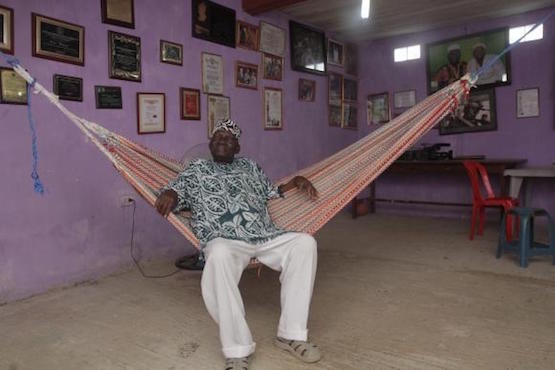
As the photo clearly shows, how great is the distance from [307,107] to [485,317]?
297 cm

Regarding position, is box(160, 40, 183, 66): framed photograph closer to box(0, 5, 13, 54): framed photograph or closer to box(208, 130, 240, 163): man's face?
box(0, 5, 13, 54): framed photograph

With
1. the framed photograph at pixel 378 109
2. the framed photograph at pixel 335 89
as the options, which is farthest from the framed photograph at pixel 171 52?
the framed photograph at pixel 378 109

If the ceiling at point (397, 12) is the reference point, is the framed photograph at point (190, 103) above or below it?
below

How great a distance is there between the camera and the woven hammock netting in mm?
1985

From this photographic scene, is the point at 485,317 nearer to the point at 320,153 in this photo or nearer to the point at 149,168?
the point at 149,168

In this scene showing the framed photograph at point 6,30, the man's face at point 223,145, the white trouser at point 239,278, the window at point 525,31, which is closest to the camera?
the white trouser at point 239,278

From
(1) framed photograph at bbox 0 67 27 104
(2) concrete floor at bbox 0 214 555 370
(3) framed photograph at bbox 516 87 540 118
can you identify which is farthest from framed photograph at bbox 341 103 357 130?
(1) framed photograph at bbox 0 67 27 104

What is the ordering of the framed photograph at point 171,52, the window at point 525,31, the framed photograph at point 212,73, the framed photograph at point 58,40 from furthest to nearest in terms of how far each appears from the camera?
the window at point 525,31 → the framed photograph at point 212,73 → the framed photograph at point 171,52 → the framed photograph at point 58,40

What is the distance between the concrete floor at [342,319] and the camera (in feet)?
5.44

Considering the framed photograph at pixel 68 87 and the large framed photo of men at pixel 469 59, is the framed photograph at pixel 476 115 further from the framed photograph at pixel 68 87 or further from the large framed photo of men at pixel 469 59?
the framed photograph at pixel 68 87

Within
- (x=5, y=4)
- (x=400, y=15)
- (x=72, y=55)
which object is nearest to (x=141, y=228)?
(x=72, y=55)

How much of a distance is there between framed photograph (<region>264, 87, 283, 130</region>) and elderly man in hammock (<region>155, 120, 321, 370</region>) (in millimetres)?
1955

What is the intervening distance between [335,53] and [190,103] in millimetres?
2258

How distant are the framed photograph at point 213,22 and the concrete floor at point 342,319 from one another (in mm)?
1743
